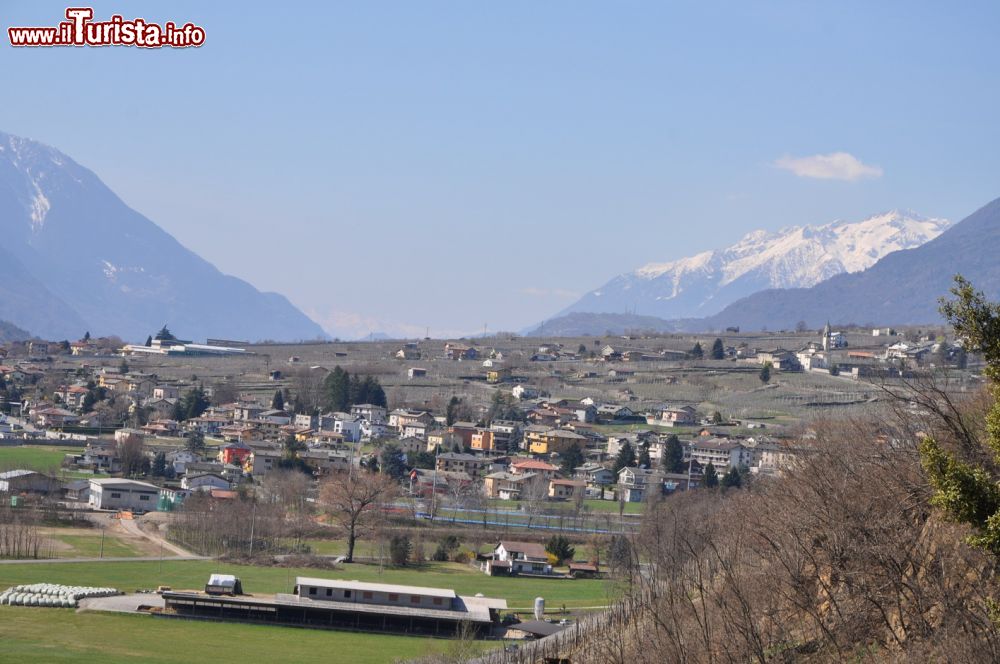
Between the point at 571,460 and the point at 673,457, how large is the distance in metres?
5.32

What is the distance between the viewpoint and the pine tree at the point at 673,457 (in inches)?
2486

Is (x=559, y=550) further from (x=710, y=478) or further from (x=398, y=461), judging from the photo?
(x=398, y=461)

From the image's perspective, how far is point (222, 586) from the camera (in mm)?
34188

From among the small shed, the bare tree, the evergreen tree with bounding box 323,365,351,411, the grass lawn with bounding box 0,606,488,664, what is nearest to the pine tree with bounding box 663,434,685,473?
the bare tree

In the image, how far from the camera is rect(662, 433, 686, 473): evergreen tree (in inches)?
2486

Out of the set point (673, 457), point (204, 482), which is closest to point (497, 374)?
point (673, 457)

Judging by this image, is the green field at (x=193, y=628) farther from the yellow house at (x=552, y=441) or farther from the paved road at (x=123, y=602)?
the yellow house at (x=552, y=441)

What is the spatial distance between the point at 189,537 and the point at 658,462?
1055 inches

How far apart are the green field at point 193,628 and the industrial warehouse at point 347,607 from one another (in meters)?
0.58

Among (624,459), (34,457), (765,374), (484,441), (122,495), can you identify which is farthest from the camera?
(765,374)

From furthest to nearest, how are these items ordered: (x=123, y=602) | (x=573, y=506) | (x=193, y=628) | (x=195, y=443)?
(x=195, y=443), (x=573, y=506), (x=123, y=602), (x=193, y=628)

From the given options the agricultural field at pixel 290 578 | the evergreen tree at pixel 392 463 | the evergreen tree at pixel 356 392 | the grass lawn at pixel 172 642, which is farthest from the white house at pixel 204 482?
the evergreen tree at pixel 356 392

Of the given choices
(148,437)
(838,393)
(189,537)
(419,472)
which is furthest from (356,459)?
(838,393)

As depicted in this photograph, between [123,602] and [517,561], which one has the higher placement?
[123,602]
